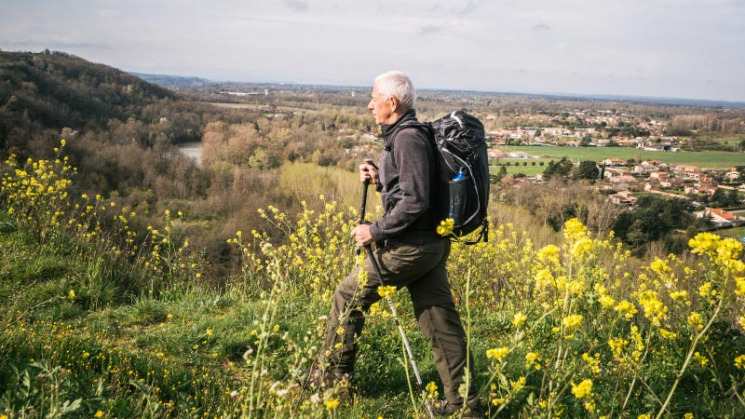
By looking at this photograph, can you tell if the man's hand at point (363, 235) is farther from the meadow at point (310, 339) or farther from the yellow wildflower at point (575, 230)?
the yellow wildflower at point (575, 230)

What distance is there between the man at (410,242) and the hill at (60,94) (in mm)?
44476

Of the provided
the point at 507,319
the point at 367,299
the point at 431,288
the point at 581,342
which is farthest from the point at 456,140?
the point at 507,319

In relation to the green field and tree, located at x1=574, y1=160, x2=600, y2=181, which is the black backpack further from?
the green field

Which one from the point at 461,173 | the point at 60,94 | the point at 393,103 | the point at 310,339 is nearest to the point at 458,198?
the point at 461,173

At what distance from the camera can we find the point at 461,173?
2977 millimetres

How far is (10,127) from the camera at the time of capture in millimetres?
40250

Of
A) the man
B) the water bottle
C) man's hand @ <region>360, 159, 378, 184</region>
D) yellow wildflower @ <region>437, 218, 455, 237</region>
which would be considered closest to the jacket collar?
the man

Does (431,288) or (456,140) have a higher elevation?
(456,140)

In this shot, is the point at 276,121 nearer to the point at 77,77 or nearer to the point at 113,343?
the point at 77,77

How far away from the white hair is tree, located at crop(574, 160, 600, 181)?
3793 cm

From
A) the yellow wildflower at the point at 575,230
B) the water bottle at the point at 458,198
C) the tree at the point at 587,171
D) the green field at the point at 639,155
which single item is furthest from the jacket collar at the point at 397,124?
the green field at the point at 639,155

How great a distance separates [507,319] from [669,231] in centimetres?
2442

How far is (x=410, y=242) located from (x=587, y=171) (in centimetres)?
4132

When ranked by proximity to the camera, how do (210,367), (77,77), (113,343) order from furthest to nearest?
(77,77)
(113,343)
(210,367)
